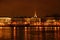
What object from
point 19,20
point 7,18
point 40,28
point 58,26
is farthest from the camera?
point 40,28

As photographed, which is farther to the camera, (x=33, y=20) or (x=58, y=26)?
(x=58, y=26)

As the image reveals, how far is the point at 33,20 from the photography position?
16.7 m

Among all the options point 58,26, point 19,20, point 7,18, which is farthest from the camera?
point 58,26

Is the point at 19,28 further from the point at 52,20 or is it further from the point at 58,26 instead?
the point at 52,20

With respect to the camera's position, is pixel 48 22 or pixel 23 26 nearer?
pixel 48 22

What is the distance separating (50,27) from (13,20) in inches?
162

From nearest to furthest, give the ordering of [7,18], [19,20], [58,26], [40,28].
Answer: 1. [7,18]
2. [19,20]
3. [58,26]
4. [40,28]

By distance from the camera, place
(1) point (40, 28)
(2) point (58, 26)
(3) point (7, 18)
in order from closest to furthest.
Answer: (3) point (7, 18) < (2) point (58, 26) < (1) point (40, 28)

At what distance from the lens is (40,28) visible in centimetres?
2009

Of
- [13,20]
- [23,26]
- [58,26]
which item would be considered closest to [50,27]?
[58,26]

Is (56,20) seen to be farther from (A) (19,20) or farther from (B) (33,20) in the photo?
(A) (19,20)

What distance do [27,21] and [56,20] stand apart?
6.31ft

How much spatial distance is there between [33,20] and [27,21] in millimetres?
406

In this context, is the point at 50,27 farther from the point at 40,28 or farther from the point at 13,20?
the point at 13,20
